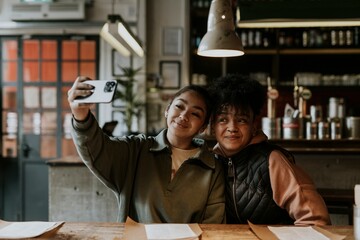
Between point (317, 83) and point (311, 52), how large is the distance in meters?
0.41

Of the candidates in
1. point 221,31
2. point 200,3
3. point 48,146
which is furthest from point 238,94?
point 48,146

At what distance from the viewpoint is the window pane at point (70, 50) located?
5965 mm

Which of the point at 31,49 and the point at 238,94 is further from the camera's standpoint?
the point at 31,49

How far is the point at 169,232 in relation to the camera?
1.34 m

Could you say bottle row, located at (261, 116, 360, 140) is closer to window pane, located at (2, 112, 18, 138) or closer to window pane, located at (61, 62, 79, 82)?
window pane, located at (61, 62, 79, 82)

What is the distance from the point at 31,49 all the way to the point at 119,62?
121 cm

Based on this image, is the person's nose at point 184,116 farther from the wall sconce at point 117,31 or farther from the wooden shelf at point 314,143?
the wooden shelf at point 314,143

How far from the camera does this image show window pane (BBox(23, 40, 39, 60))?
5961 millimetres

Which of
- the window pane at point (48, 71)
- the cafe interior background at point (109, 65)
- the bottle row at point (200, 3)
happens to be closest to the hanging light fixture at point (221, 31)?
the cafe interior background at point (109, 65)

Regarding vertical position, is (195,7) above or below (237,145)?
above

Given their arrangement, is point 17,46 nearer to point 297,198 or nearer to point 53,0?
point 53,0

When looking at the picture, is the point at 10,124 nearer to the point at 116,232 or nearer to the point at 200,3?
the point at 200,3

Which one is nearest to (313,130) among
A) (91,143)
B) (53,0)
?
(91,143)

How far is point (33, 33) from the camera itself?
19.6 ft
